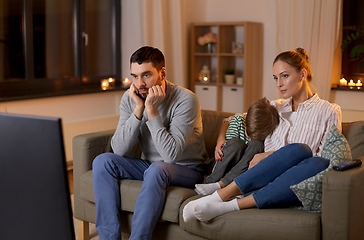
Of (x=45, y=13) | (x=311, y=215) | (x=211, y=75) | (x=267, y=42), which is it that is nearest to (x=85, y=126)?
(x=45, y=13)

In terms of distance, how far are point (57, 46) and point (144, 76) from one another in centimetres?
206

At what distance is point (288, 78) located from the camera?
2123 millimetres

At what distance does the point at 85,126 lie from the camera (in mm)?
3709

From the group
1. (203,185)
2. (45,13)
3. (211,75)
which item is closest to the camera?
(203,185)

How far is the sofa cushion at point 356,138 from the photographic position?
197 cm

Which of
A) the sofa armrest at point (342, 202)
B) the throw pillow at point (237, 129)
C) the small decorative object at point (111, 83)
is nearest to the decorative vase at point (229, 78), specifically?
the small decorative object at point (111, 83)

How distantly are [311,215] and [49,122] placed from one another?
4.14ft

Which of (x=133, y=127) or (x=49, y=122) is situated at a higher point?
(x=49, y=122)

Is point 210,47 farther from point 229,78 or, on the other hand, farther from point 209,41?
point 229,78

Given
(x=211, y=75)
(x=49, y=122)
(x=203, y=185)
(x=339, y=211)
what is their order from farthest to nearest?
(x=211, y=75), (x=203, y=185), (x=339, y=211), (x=49, y=122)

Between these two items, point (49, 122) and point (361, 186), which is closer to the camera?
point (49, 122)

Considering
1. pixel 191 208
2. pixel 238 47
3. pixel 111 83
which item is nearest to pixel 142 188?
pixel 191 208

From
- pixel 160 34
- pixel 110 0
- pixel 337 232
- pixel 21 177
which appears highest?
pixel 110 0

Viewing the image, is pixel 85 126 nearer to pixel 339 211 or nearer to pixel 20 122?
pixel 339 211
